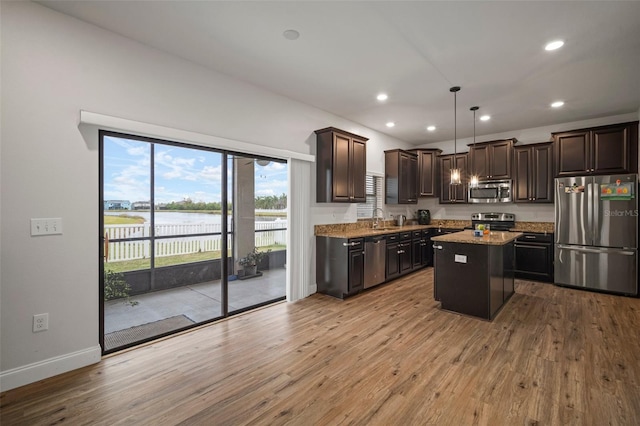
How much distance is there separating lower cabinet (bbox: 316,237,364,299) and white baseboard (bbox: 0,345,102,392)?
9.28 feet

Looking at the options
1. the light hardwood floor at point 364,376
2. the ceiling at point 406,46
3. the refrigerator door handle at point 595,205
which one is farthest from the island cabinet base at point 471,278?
the ceiling at point 406,46

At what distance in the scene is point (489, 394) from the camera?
85.5 inches

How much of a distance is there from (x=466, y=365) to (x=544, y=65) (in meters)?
3.30

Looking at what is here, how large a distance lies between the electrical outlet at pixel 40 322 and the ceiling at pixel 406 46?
98.1 inches

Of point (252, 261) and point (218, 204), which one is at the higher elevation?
point (218, 204)

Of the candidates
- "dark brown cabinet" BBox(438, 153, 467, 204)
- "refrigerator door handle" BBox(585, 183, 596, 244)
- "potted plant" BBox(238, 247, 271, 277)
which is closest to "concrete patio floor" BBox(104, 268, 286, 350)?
"potted plant" BBox(238, 247, 271, 277)

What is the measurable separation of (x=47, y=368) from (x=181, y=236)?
165cm

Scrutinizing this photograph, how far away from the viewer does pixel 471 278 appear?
12.0 ft

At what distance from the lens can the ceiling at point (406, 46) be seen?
7.89 feet

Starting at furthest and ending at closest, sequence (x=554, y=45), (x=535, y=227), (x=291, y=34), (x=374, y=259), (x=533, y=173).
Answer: (x=535, y=227) < (x=533, y=173) < (x=374, y=259) < (x=554, y=45) < (x=291, y=34)

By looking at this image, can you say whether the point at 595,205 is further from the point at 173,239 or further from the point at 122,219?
the point at 122,219

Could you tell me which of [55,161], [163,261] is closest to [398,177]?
[163,261]

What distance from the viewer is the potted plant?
4.15 meters

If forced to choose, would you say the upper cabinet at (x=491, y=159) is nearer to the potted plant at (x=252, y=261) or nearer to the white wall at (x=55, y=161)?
the potted plant at (x=252, y=261)
